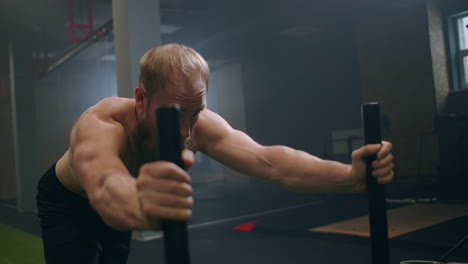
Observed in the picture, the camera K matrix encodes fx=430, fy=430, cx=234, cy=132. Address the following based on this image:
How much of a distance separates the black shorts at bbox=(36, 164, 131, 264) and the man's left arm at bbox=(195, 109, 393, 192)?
Result: 0.46m

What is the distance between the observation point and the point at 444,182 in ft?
16.0

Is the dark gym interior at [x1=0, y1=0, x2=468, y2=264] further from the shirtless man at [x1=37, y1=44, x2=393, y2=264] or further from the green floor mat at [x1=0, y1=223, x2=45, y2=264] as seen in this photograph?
the shirtless man at [x1=37, y1=44, x2=393, y2=264]

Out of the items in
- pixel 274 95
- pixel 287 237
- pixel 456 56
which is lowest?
pixel 287 237

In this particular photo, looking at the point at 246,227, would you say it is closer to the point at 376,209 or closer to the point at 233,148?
the point at 233,148

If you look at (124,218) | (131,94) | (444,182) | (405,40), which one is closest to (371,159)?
(124,218)

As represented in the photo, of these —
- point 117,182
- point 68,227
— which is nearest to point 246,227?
point 68,227

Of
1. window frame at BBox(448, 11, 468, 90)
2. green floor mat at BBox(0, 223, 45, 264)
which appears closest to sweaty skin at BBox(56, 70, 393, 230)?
green floor mat at BBox(0, 223, 45, 264)

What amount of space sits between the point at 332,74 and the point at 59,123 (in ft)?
17.0

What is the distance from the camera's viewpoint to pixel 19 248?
4.06 m

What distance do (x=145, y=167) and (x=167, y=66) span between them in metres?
0.43

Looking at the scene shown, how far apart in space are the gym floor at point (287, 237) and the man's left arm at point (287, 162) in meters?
1.72

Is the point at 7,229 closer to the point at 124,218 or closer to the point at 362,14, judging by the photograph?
the point at 124,218

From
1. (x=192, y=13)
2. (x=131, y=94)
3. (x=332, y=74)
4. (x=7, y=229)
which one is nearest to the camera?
(x=131, y=94)

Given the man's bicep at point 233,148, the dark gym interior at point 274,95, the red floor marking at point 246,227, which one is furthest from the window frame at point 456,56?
the man's bicep at point 233,148
